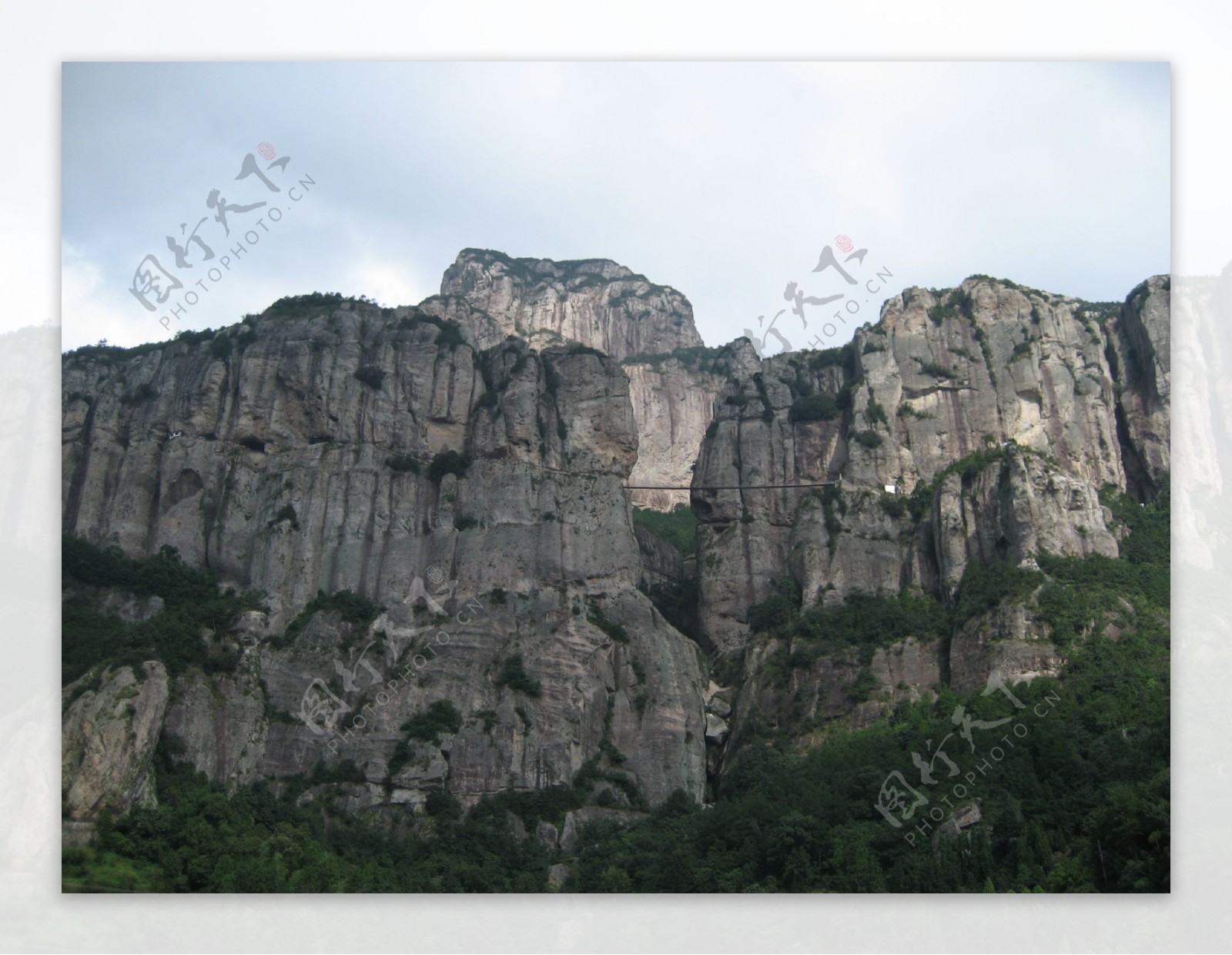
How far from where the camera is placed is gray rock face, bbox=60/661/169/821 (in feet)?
99.8

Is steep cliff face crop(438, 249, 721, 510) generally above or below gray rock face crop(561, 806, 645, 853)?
above

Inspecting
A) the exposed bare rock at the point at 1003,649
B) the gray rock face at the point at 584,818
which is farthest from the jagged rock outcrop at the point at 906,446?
the gray rock face at the point at 584,818

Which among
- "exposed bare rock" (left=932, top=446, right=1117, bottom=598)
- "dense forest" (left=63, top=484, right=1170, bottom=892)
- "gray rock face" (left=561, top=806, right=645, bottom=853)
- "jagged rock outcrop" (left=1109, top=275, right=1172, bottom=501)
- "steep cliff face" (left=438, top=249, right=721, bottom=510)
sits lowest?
"gray rock face" (left=561, top=806, right=645, bottom=853)

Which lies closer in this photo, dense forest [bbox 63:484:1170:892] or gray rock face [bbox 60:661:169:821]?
dense forest [bbox 63:484:1170:892]

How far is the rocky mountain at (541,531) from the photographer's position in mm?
39656

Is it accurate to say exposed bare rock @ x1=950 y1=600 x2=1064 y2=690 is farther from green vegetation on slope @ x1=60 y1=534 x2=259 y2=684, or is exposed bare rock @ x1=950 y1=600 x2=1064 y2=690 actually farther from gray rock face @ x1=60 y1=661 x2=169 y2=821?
gray rock face @ x1=60 y1=661 x2=169 y2=821

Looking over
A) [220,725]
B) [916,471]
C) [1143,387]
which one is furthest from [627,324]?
[220,725]

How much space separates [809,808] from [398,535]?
16.4 meters

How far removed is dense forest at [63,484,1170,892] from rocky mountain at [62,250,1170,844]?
61 cm

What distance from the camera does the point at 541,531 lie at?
45.7 m

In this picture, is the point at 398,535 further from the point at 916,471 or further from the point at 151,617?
the point at 916,471

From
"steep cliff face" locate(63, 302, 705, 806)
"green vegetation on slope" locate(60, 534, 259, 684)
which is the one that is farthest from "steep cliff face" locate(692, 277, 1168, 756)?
"green vegetation on slope" locate(60, 534, 259, 684)

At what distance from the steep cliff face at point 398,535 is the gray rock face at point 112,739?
1.23 meters

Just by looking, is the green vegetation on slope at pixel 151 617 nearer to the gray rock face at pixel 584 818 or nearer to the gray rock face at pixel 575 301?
the gray rock face at pixel 584 818
